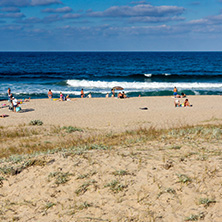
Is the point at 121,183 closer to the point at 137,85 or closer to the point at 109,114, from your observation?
the point at 109,114

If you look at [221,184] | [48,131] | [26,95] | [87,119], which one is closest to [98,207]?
[221,184]

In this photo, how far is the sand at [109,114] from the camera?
1666 cm

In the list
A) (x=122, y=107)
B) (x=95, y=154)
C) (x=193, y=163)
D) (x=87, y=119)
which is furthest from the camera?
(x=122, y=107)

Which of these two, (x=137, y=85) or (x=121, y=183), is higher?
(x=137, y=85)

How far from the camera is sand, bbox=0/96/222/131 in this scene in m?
16.7

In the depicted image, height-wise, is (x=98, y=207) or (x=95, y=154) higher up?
(x=95, y=154)

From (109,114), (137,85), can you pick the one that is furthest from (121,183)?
(137,85)

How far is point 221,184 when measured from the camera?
5527 mm

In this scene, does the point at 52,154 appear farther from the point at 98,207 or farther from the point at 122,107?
the point at 122,107

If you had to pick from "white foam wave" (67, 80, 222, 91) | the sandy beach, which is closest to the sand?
the sandy beach

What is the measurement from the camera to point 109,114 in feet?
66.4

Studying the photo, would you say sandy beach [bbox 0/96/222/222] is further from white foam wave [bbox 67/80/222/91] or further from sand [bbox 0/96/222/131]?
white foam wave [bbox 67/80/222/91]

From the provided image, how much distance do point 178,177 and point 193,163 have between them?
32.0 inches

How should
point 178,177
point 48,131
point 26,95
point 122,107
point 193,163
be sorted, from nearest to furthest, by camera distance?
point 178,177
point 193,163
point 48,131
point 122,107
point 26,95
